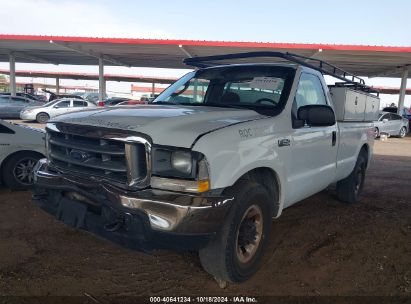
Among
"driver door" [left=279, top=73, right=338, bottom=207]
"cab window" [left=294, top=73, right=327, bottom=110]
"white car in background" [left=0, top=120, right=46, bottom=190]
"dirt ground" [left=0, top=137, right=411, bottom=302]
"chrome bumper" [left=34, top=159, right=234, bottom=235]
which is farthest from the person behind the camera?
"white car in background" [left=0, top=120, right=46, bottom=190]

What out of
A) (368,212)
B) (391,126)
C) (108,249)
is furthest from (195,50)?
(108,249)

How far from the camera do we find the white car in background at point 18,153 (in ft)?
19.0

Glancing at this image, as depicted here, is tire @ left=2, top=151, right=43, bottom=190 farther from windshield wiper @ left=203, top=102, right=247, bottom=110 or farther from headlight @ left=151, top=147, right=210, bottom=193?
headlight @ left=151, top=147, right=210, bottom=193

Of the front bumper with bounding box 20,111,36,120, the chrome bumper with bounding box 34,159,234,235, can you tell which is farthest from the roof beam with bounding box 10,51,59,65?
the chrome bumper with bounding box 34,159,234,235

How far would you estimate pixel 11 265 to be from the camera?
3424 millimetres

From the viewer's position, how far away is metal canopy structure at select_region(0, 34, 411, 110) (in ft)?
64.6

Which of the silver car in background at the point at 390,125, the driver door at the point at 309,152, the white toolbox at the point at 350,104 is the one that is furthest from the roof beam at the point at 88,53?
the driver door at the point at 309,152

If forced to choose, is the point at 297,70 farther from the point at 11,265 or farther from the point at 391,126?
the point at 391,126

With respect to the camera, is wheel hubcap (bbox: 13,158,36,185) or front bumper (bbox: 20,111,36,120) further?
front bumper (bbox: 20,111,36,120)

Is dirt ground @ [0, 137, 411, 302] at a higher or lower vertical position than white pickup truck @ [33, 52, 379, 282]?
lower

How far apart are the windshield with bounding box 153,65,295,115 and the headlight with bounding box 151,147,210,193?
1.28 meters

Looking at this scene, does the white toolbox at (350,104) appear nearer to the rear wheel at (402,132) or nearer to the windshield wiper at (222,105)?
the windshield wiper at (222,105)

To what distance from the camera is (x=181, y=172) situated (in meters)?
2.71

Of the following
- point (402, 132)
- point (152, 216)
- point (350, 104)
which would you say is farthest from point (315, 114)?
point (402, 132)
